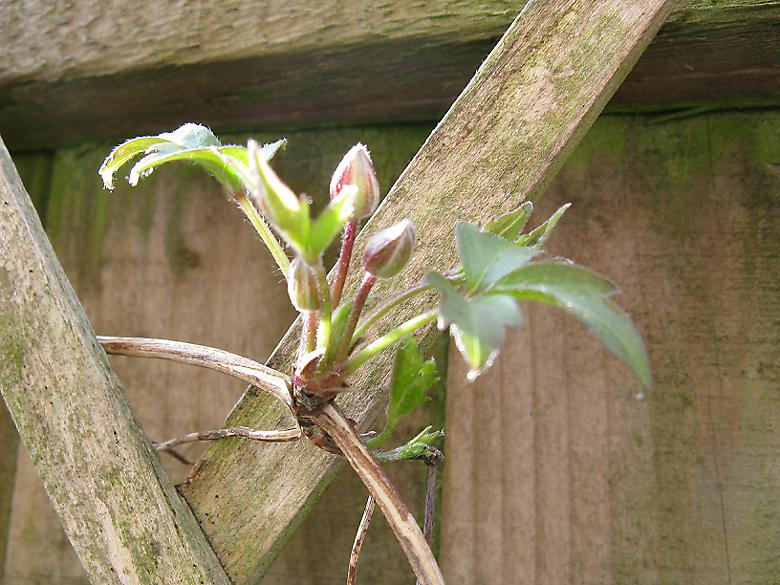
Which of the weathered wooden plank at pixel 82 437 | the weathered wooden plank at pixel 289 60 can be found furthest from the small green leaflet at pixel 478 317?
the weathered wooden plank at pixel 289 60

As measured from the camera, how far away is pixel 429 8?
0.63m

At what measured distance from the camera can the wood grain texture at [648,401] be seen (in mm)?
602

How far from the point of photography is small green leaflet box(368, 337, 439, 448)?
1.40 feet

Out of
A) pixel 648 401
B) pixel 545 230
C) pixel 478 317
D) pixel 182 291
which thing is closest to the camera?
pixel 478 317

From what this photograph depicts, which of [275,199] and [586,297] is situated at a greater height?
[275,199]

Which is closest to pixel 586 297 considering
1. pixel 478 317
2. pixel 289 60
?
pixel 478 317

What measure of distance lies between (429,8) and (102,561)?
54 cm

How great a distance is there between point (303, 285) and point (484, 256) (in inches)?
3.9

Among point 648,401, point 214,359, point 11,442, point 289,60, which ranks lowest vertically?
point 648,401

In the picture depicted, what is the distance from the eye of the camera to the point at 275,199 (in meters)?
0.32

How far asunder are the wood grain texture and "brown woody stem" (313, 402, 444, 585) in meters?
0.25

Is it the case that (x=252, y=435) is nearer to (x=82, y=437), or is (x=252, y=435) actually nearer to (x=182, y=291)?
(x=82, y=437)

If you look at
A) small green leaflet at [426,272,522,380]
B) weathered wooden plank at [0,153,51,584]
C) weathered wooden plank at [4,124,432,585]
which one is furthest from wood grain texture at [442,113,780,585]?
weathered wooden plank at [0,153,51,584]

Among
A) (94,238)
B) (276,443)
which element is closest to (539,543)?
(276,443)
